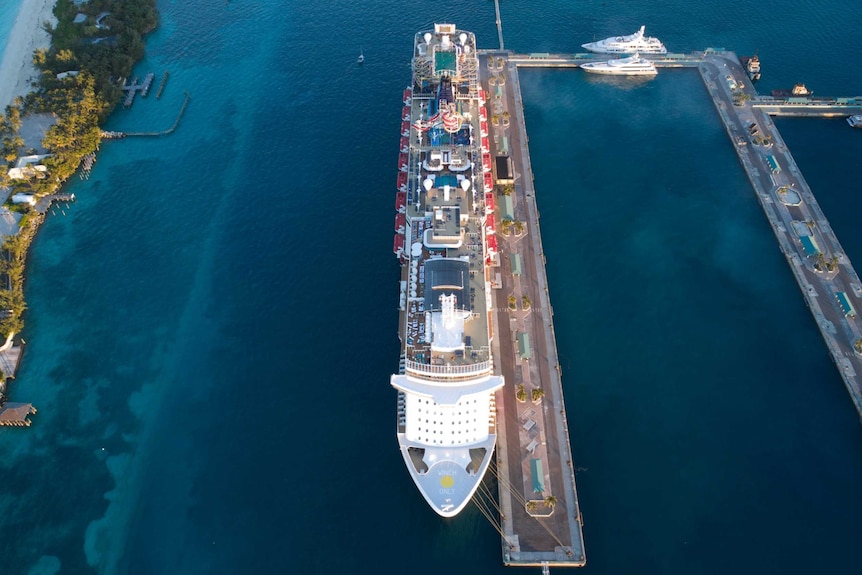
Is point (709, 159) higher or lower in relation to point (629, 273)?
higher

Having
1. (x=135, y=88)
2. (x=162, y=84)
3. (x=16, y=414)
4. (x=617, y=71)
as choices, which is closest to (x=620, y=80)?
(x=617, y=71)

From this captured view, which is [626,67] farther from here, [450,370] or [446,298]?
[450,370]

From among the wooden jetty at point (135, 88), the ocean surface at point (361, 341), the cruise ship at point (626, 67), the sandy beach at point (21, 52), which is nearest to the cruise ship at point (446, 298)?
the ocean surface at point (361, 341)

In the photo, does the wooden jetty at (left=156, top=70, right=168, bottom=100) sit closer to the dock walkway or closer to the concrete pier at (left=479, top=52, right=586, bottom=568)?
the concrete pier at (left=479, top=52, right=586, bottom=568)

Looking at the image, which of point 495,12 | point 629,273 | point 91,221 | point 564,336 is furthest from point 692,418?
point 495,12

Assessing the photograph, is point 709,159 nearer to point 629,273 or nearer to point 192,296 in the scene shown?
point 629,273

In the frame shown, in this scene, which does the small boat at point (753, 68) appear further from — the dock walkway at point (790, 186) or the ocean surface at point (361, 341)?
the ocean surface at point (361, 341)
